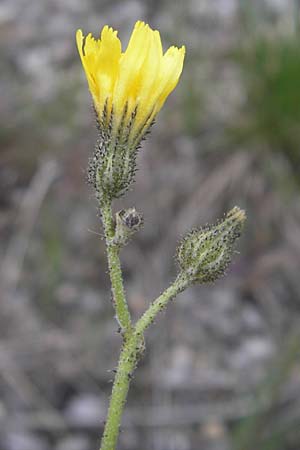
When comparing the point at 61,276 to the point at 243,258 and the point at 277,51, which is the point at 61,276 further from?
the point at 277,51

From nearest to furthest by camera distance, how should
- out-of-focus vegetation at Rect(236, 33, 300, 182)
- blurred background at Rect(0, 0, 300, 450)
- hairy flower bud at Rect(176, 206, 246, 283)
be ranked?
hairy flower bud at Rect(176, 206, 246, 283) < blurred background at Rect(0, 0, 300, 450) < out-of-focus vegetation at Rect(236, 33, 300, 182)

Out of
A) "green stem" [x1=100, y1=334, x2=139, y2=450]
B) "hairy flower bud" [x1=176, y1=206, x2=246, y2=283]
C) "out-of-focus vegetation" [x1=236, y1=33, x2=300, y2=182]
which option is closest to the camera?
"green stem" [x1=100, y1=334, x2=139, y2=450]

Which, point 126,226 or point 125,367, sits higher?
point 126,226

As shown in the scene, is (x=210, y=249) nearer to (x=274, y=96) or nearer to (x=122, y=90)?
(x=122, y=90)

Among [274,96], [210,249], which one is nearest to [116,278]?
[210,249]

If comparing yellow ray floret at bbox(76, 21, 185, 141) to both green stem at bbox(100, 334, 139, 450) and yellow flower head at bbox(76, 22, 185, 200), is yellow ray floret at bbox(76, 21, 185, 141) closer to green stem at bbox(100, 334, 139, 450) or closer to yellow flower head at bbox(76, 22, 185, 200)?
yellow flower head at bbox(76, 22, 185, 200)

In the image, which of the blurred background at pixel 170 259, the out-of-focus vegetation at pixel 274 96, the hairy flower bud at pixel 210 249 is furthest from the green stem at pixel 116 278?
the out-of-focus vegetation at pixel 274 96

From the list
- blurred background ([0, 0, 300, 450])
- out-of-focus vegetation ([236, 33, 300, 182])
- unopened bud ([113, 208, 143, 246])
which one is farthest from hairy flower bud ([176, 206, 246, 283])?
out-of-focus vegetation ([236, 33, 300, 182])
